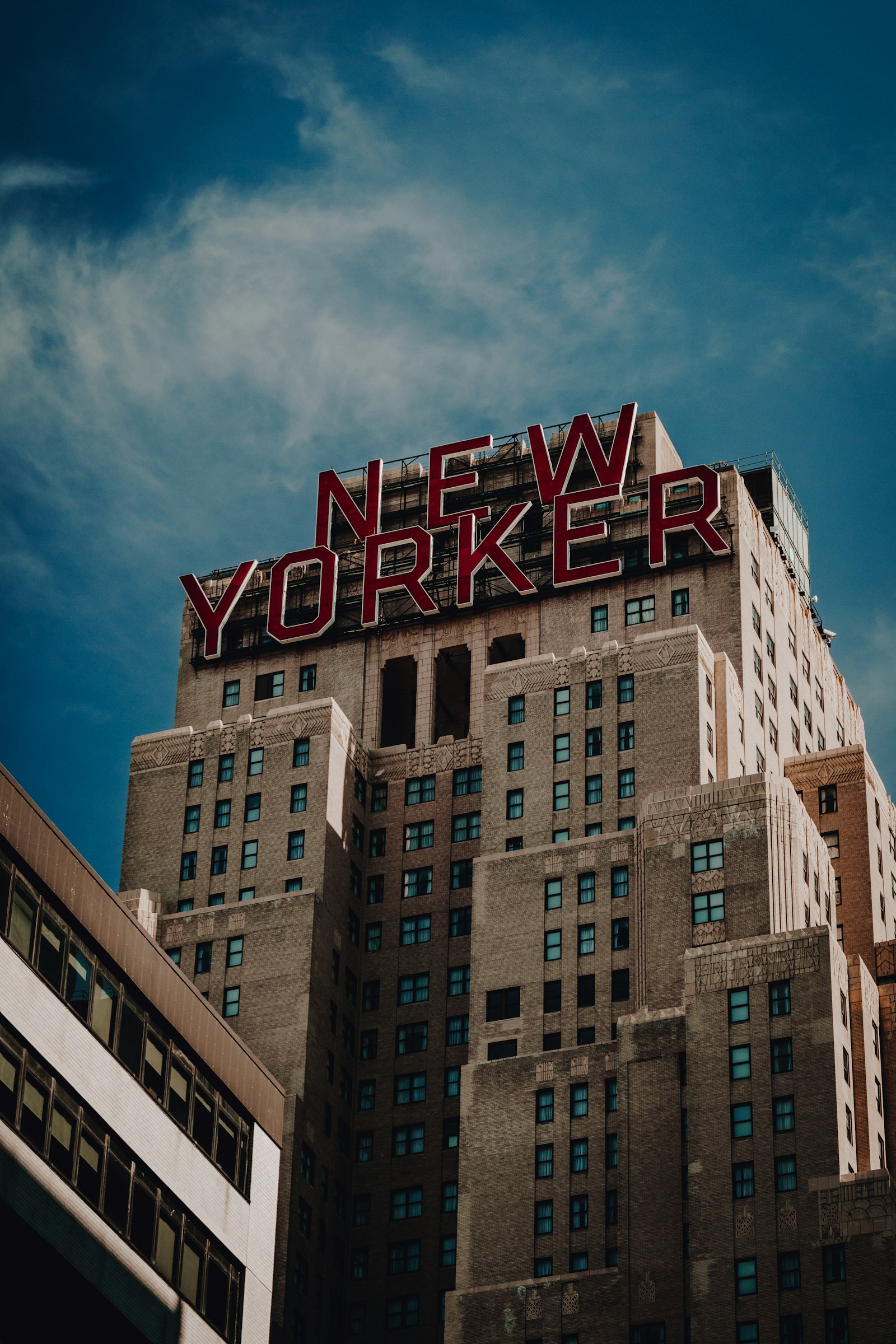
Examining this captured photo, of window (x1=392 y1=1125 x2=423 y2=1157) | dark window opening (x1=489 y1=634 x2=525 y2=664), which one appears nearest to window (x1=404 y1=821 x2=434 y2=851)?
dark window opening (x1=489 y1=634 x2=525 y2=664)

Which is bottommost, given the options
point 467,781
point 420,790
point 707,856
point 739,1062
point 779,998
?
point 739,1062

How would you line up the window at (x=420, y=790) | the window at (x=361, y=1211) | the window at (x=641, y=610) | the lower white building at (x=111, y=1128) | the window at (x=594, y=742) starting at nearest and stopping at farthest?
the lower white building at (x=111, y=1128) → the window at (x=361, y=1211) → the window at (x=594, y=742) → the window at (x=420, y=790) → the window at (x=641, y=610)

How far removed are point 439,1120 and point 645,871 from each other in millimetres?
22181

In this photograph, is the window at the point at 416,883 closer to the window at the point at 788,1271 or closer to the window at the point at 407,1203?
the window at the point at 407,1203

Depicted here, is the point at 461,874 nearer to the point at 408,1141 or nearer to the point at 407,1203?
the point at 408,1141

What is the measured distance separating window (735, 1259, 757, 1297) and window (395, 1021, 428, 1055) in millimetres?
36237

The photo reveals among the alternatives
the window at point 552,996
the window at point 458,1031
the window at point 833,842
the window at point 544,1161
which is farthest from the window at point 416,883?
the window at point 544,1161

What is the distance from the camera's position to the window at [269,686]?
566ft

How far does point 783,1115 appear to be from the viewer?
395ft

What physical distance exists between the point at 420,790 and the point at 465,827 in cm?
518

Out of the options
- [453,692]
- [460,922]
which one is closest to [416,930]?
[460,922]

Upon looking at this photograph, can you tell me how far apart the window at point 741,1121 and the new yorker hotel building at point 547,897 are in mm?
190

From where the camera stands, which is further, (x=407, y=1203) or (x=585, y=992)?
(x=407, y=1203)

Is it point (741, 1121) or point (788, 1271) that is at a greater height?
point (741, 1121)
